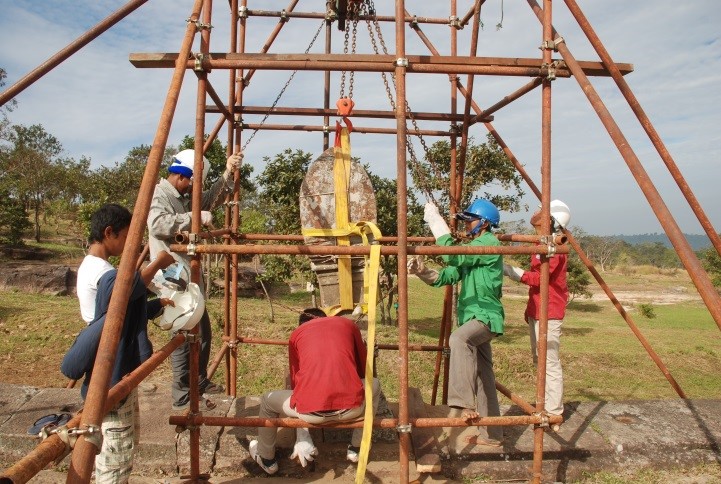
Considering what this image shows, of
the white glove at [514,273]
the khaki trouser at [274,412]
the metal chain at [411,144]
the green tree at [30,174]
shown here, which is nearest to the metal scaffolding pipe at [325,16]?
the metal chain at [411,144]

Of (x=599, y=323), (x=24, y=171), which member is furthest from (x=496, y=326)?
(x=24, y=171)

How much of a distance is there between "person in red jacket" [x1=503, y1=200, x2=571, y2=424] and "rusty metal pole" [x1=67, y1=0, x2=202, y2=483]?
9.75ft

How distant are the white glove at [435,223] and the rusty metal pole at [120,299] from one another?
73.9 inches

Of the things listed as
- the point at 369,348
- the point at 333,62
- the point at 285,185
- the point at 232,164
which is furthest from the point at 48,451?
the point at 285,185

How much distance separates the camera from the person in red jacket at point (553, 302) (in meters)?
4.48

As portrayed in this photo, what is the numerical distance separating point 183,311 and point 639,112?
2928mm

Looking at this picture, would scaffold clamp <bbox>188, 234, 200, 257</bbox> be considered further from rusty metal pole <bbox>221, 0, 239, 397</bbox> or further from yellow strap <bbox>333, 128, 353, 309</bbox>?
rusty metal pole <bbox>221, 0, 239, 397</bbox>

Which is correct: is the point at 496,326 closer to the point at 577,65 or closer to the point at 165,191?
the point at 577,65

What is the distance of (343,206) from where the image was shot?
4035 millimetres

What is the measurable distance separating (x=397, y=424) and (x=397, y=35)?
2.20 m

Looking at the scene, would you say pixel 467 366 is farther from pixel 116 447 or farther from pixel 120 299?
pixel 120 299

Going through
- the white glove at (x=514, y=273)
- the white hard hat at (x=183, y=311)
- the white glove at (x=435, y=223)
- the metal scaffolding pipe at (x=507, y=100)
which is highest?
the metal scaffolding pipe at (x=507, y=100)

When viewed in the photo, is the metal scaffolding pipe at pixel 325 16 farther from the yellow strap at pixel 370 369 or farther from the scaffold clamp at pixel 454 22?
the yellow strap at pixel 370 369

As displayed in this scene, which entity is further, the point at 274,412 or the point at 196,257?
the point at 274,412
